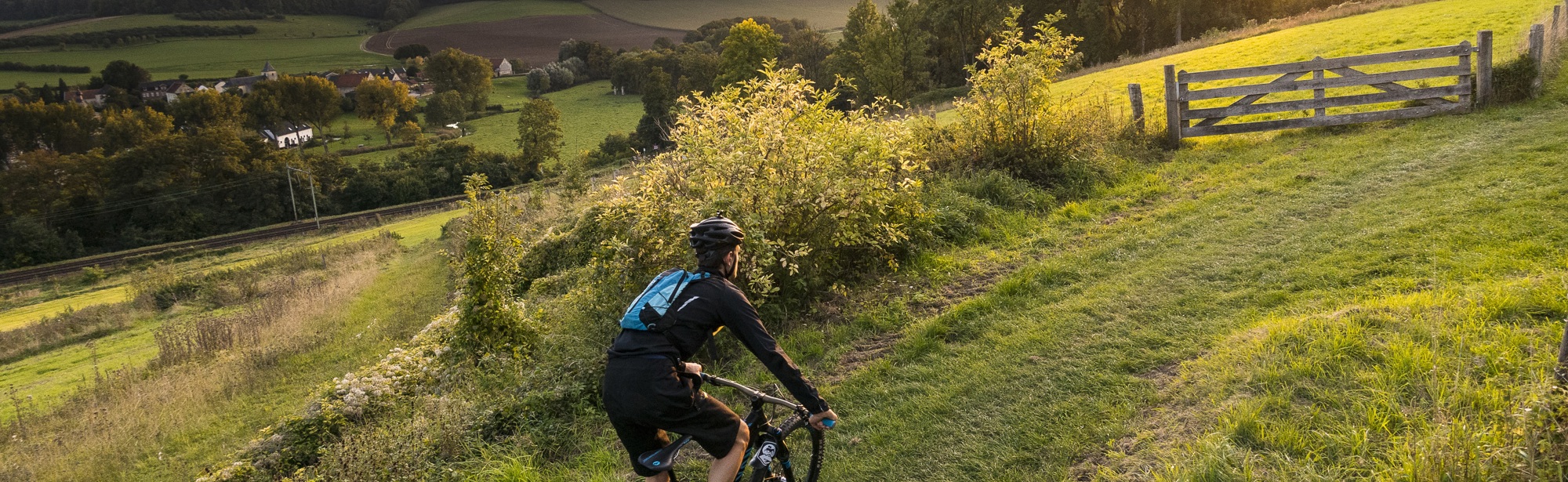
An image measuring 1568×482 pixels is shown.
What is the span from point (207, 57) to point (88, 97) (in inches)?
1051

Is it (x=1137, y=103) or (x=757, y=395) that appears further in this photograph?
(x=1137, y=103)

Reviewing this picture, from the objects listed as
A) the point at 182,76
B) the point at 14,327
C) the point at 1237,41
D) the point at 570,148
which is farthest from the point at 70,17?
the point at 1237,41

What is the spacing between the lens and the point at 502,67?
124 m

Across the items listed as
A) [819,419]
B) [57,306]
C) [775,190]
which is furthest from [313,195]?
[819,419]

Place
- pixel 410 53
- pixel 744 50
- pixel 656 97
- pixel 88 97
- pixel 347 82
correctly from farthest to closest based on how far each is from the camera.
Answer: pixel 410 53 < pixel 347 82 < pixel 88 97 < pixel 656 97 < pixel 744 50

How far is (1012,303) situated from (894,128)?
134 inches

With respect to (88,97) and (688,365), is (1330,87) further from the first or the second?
(88,97)

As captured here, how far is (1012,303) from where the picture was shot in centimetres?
807

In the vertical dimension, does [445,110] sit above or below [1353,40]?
above

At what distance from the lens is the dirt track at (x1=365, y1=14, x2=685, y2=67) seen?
417 feet

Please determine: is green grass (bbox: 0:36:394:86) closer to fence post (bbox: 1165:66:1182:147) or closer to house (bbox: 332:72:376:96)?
house (bbox: 332:72:376:96)

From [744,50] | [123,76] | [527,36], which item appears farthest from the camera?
[527,36]

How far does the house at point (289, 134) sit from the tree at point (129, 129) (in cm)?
1046

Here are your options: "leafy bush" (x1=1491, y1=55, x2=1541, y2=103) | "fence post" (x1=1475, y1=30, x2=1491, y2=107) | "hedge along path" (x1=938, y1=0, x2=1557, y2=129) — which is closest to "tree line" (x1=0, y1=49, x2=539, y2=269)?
"hedge along path" (x1=938, y1=0, x2=1557, y2=129)
